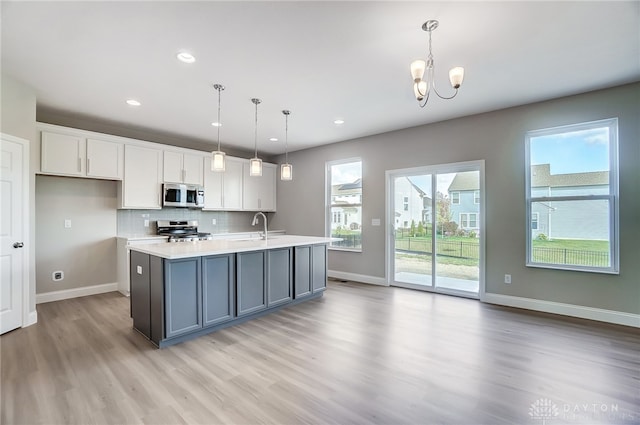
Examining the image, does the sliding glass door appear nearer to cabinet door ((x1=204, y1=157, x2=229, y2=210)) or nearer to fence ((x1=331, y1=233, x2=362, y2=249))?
fence ((x1=331, y1=233, x2=362, y2=249))

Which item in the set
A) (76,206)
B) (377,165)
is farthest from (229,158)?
(377,165)

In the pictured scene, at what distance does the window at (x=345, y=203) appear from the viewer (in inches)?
225

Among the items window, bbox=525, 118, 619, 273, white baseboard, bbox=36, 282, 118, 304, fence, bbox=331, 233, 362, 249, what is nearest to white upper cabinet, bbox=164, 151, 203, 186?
white baseboard, bbox=36, 282, 118, 304

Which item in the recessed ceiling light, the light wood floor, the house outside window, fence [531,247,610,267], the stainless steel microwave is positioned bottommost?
the light wood floor

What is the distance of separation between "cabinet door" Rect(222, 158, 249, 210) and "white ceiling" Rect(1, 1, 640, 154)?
6.60 ft

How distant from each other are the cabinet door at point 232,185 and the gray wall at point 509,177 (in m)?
1.85

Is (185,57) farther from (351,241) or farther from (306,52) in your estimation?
(351,241)

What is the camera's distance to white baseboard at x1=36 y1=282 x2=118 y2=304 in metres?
4.19

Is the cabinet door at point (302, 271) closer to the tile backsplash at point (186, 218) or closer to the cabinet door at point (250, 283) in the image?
the cabinet door at point (250, 283)

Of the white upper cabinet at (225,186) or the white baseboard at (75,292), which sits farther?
the white upper cabinet at (225,186)

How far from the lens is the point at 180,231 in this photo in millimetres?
5402

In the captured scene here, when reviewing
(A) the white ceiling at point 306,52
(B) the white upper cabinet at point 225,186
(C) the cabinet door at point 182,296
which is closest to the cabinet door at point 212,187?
(B) the white upper cabinet at point 225,186

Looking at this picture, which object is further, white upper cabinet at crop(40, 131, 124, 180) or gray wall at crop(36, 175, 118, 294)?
gray wall at crop(36, 175, 118, 294)


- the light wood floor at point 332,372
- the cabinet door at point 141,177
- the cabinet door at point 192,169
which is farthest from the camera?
Answer: the cabinet door at point 192,169
